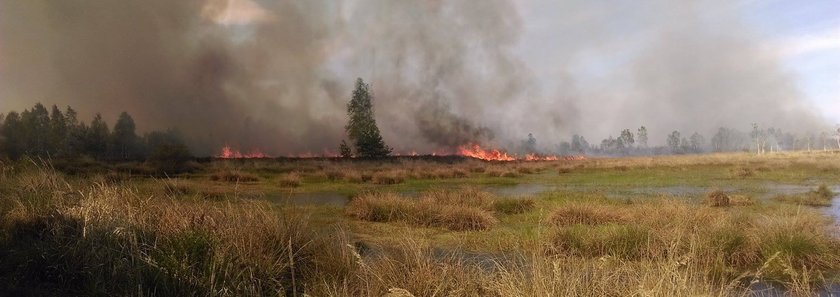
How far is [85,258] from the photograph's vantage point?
→ 831 centimetres

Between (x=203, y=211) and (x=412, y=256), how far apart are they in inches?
186

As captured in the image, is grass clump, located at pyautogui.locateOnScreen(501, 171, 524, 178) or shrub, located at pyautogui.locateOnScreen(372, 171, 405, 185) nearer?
shrub, located at pyautogui.locateOnScreen(372, 171, 405, 185)

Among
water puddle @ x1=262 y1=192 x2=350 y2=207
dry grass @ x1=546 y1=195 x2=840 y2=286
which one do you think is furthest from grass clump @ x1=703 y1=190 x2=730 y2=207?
water puddle @ x1=262 y1=192 x2=350 y2=207

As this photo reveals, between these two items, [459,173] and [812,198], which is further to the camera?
[459,173]

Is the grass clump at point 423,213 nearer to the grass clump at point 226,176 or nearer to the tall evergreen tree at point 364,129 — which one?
the grass clump at point 226,176

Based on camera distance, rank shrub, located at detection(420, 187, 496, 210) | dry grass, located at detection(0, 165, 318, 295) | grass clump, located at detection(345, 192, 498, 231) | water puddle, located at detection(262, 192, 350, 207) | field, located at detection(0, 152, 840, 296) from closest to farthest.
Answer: field, located at detection(0, 152, 840, 296) < dry grass, located at detection(0, 165, 318, 295) < grass clump, located at detection(345, 192, 498, 231) < shrub, located at detection(420, 187, 496, 210) < water puddle, located at detection(262, 192, 350, 207)

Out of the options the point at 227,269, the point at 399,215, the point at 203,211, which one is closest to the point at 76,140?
the point at 399,215

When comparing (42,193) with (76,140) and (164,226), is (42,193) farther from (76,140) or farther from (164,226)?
(76,140)

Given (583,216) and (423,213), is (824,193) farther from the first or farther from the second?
(423,213)

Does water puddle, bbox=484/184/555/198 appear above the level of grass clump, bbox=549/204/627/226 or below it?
below

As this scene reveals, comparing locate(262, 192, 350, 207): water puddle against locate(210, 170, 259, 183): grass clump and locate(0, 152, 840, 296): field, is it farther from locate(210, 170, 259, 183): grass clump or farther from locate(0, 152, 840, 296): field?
locate(0, 152, 840, 296): field

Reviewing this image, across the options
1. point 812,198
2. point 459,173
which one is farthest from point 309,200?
point 459,173

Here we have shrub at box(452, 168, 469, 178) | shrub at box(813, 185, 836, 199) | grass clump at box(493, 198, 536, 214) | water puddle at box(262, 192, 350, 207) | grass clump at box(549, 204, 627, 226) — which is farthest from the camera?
shrub at box(452, 168, 469, 178)

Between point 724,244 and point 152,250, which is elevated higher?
point 152,250
